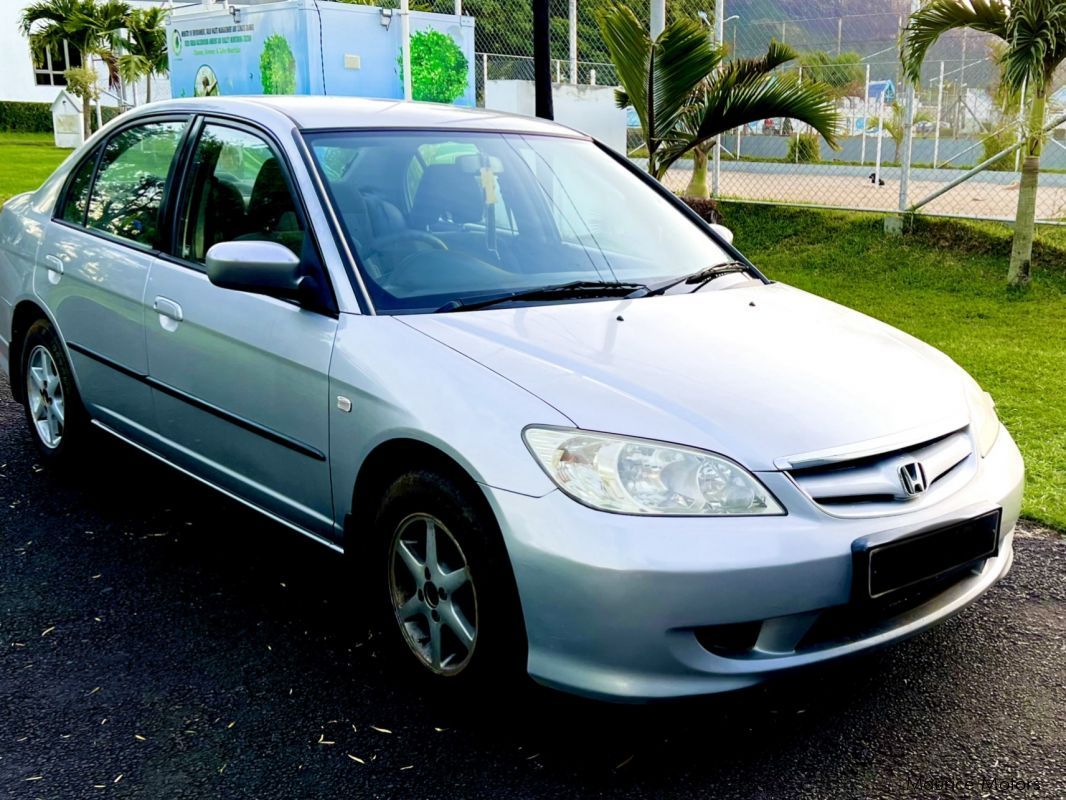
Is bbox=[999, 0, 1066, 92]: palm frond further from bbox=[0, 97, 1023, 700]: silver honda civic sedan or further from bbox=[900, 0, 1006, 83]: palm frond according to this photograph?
bbox=[0, 97, 1023, 700]: silver honda civic sedan

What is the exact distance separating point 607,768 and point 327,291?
62.1 inches

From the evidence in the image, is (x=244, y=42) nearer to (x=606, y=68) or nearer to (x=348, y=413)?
(x=606, y=68)

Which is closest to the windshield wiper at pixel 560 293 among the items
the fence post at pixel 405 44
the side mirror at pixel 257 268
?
the side mirror at pixel 257 268

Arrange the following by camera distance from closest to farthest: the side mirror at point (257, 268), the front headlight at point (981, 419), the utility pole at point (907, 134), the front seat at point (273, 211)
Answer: the front headlight at point (981, 419) < the side mirror at point (257, 268) < the front seat at point (273, 211) < the utility pole at point (907, 134)

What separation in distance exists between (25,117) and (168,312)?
39.6 metres

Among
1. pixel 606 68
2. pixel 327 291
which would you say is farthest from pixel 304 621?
pixel 606 68

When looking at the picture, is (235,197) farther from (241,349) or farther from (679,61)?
(679,61)

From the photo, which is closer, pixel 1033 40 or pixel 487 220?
pixel 487 220

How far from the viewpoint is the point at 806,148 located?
601 inches

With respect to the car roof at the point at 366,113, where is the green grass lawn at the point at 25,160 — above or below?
below

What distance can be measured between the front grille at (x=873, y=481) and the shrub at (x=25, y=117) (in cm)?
4135

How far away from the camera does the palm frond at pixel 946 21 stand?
829 cm

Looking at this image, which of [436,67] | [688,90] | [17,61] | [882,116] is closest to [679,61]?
[688,90]

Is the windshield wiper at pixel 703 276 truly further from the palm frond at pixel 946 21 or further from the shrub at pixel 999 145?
the shrub at pixel 999 145
